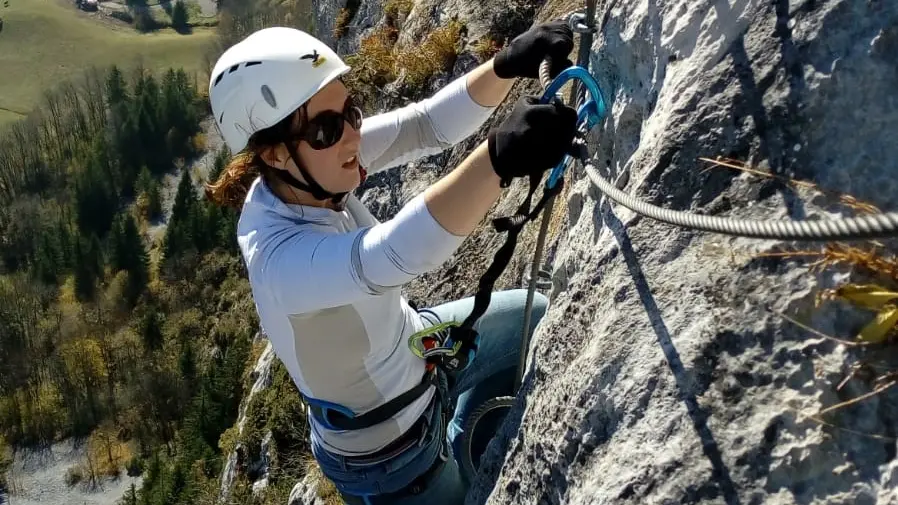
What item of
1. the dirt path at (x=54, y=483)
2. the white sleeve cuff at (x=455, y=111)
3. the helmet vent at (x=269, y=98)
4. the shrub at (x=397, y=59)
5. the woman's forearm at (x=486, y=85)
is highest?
the woman's forearm at (x=486, y=85)

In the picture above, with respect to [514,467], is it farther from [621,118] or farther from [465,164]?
[621,118]

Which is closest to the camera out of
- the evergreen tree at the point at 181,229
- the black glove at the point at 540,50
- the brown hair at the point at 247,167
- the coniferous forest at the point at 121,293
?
the black glove at the point at 540,50

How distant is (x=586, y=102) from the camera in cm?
254

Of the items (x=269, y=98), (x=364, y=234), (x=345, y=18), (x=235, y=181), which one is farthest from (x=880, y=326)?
(x=345, y=18)

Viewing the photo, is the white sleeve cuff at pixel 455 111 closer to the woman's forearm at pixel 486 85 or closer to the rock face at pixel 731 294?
the woman's forearm at pixel 486 85

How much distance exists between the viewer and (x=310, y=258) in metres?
2.41

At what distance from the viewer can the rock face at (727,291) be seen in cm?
161

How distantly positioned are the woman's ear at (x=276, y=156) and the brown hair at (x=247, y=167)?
2 cm

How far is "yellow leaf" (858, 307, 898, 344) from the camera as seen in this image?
1.51 metres

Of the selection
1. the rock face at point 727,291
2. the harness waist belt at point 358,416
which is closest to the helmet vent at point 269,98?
the harness waist belt at point 358,416

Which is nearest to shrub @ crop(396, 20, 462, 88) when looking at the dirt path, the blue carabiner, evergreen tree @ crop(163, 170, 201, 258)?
the blue carabiner

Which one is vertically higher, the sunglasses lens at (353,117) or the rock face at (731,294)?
the rock face at (731,294)

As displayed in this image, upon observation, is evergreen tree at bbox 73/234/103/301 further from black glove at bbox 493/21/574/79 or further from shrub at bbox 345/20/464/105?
black glove at bbox 493/21/574/79

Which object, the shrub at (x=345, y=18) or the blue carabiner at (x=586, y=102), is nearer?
Result: the blue carabiner at (x=586, y=102)
